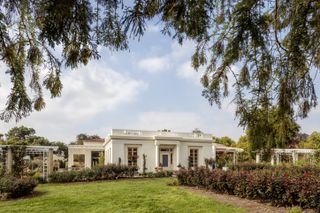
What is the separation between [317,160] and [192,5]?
1880cm

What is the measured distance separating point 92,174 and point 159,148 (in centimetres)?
918

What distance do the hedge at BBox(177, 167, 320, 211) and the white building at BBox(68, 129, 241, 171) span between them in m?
12.7

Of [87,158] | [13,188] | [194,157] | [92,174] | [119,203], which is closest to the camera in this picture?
[119,203]

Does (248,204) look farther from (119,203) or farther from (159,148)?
(159,148)

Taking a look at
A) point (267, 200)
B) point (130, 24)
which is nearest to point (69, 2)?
point (130, 24)

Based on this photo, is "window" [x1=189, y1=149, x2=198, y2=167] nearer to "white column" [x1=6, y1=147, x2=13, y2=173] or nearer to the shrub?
the shrub

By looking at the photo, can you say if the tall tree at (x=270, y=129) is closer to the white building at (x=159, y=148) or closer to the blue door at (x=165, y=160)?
the white building at (x=159, y=148)

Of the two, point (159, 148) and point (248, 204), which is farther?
point (159, 148)

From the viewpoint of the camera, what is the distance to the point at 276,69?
9.86ft

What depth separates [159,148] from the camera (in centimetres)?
2595

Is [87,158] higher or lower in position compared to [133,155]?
lower

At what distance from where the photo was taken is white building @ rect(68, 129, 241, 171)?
80.1ft

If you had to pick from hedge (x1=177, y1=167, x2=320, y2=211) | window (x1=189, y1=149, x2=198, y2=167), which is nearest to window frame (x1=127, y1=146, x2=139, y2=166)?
window (x1=189, y1=149, x2=198, y2=167)

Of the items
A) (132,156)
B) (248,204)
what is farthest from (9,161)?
(248,204)
